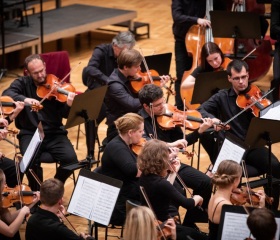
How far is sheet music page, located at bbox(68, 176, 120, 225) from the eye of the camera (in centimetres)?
469

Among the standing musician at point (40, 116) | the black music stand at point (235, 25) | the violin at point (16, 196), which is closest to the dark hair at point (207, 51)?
the black music stand at point (235, 25)

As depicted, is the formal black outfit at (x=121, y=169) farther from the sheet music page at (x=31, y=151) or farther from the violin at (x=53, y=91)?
the violin at (x=53, y=91)

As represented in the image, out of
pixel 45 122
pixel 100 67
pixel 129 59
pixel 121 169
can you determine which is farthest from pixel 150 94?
pixel 100 67

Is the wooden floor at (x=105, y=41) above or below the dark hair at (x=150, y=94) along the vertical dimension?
below

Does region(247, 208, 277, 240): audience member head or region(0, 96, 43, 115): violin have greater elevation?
region(247, 208, 277, 240): audience member head

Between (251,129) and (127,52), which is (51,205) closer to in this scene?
(251,129)

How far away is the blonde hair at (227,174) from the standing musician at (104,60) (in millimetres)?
2377

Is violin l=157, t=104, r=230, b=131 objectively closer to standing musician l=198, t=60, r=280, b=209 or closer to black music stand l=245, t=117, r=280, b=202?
standing musician l=198, t=60, r=280, b=209

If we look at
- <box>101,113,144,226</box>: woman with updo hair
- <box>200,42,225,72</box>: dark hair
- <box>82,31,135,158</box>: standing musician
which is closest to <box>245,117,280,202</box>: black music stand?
<box>101,113,144,226</box>: woman with updo hair

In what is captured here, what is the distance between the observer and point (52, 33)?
413 inches

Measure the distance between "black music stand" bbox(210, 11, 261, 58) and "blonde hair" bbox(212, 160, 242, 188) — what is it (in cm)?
296

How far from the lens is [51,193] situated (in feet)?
15.1

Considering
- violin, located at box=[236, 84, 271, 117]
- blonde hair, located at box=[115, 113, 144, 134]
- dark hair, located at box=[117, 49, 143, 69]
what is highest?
dark hair, located at box=[117, 49, 143, 69]

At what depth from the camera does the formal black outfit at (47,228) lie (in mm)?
4508
